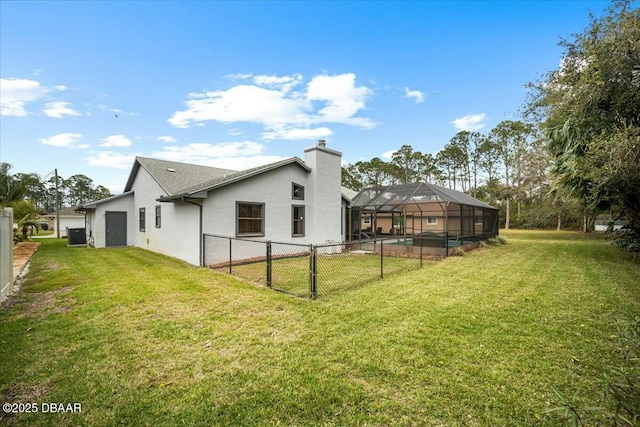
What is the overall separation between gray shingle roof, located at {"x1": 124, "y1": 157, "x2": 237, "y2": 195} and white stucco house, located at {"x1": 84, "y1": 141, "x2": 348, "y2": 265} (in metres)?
0.02

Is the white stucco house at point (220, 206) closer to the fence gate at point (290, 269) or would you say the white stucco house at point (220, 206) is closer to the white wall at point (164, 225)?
the white wall at point (164, 225)

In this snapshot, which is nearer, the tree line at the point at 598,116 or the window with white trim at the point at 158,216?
the tree line at the point at 598,116

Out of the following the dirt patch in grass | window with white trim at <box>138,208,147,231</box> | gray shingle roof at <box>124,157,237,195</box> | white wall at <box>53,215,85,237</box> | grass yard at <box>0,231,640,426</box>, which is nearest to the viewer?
grass yard at <box>0,231,640,426</box>

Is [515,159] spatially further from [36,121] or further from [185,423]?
[36,121]

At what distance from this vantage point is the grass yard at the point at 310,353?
246 cm

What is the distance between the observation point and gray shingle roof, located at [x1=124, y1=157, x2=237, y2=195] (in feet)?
40.4

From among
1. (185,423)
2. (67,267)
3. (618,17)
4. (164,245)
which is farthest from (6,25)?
(618,17)

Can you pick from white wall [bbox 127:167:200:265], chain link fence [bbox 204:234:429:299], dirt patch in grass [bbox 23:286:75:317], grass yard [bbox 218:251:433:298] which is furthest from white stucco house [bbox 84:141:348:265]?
dirt patch in grass [bbox 23:286:75:317]

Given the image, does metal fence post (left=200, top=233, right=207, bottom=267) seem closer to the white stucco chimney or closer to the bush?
the white stucco chimney

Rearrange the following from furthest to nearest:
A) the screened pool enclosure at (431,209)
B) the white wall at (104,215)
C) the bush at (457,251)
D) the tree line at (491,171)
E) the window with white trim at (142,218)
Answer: the tree line at (491,171), the white wall at (104,215), the window with white trim at (142,218), the screened pool enclosure at (431,209), the bush at (457,251)

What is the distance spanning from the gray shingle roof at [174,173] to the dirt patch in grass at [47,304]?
593 centimetres

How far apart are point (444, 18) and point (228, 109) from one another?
10.6m

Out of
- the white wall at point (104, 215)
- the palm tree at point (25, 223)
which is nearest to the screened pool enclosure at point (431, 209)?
the white wall at point (104, 215)

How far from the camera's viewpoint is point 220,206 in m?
9.80
